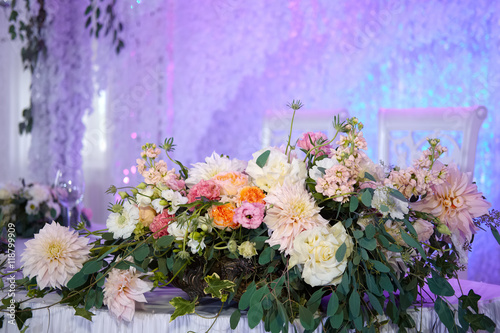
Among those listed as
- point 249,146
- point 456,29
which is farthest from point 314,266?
point 249,146

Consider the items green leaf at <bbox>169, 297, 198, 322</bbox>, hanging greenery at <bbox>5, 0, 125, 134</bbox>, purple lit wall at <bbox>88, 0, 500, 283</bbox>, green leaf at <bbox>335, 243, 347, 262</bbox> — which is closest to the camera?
green leaf at <bbox>335, 243, 347, 262</bbox>

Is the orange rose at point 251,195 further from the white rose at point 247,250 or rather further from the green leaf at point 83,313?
the green leaf at point 83,313

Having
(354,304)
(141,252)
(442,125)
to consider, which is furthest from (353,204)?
(442,125)

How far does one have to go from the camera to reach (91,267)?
0.90 m

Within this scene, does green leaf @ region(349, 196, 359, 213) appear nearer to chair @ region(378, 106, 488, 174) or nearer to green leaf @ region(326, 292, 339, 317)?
green leaf @ region(326, 292, 339, 317)

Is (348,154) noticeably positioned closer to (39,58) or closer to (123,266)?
(123,266)

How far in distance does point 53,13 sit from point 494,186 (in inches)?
138

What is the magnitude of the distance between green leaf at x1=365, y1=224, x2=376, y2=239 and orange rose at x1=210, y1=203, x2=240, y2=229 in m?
0.21

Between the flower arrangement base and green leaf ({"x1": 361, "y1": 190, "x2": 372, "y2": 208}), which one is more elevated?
green leaf ({"x1": 361, "y1": 190, "x2": 372, "y2": 208})

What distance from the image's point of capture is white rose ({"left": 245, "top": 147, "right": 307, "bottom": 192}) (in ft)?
2.89

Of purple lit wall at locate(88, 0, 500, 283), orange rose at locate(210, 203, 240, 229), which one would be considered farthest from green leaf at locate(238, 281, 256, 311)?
purple lit wall at locate(88, 0, 500, 283)

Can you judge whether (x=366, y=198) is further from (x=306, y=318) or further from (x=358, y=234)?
(x=306, y=318)

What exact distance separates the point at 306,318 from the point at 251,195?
216 millimetres

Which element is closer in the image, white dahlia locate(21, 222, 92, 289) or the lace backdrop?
white dahlia locate(21, 222, 92, 289)
